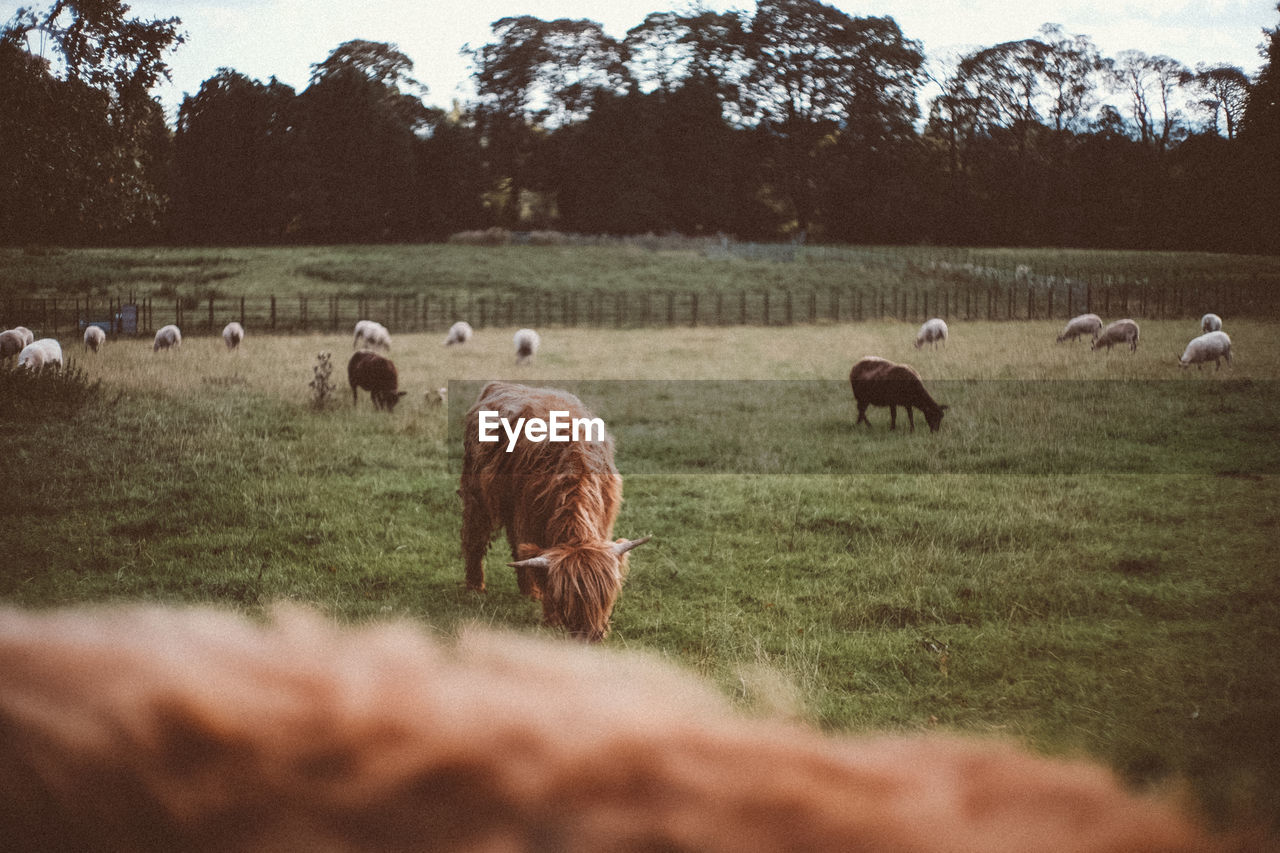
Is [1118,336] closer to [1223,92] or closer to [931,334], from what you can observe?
[1223,92]

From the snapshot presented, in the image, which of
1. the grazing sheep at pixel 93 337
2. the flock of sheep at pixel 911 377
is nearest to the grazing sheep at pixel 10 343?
the grazing sheep at pixel 93 337

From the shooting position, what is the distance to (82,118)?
3848 millimetres

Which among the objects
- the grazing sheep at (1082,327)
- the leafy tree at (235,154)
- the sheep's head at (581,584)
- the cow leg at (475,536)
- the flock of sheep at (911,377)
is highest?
the leafy tree at (235,154)

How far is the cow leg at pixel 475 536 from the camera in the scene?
4.42 meters

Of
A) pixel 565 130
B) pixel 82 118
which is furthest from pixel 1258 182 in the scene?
pixel 82 118

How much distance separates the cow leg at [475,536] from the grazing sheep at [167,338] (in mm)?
2444

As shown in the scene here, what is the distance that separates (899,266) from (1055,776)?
5102 mm

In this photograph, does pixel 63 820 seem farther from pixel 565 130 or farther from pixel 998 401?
pixel 998 401

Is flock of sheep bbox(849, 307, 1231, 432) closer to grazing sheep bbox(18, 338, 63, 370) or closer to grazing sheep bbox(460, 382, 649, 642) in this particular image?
grazing sheep bbox(460, 382, 649, 642)

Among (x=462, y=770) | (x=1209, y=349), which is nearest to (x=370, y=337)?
(x=1209, y=349)

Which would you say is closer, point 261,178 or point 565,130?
point 261,178

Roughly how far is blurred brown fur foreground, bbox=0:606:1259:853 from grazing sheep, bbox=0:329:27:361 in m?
4.36

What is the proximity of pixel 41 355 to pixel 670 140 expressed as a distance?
3.61m

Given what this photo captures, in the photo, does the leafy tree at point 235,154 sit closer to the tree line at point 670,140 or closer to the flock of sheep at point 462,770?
the tree line at point 670,140
